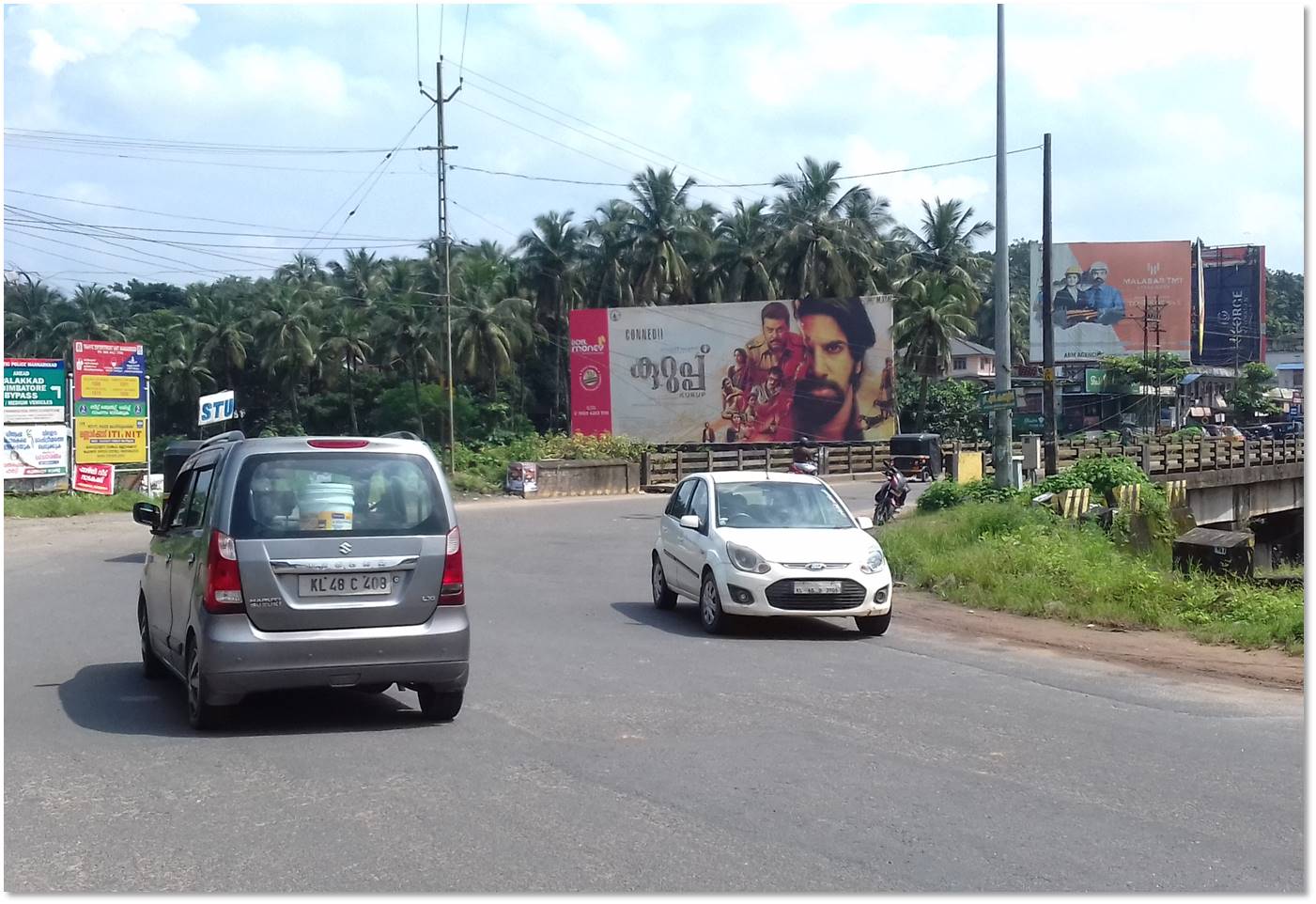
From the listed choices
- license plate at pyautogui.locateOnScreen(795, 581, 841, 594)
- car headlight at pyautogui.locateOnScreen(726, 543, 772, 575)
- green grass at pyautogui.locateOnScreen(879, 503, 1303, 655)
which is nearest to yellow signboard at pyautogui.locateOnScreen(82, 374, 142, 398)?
green grass at pyautogui.locateOnScreen(879, 503, 1303, 655)

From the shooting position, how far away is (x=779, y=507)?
1335 cm

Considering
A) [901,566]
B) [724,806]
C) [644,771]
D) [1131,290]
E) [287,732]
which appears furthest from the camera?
[1131,290]

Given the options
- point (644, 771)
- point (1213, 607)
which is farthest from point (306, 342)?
point (644, 771)

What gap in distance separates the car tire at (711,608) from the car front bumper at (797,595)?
0.62 feet

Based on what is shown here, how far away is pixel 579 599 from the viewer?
599 inches

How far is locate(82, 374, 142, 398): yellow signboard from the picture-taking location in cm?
3428

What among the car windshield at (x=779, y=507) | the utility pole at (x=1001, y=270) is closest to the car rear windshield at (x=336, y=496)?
the car windshield at (x=779, y=507)

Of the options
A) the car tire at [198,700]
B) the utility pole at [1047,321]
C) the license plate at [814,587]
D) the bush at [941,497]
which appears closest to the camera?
the car tire at [198,700]

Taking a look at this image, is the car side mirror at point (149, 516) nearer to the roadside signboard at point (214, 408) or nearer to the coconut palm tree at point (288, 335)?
the roadside signboard at point (214, 408)

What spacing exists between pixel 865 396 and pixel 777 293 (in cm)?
1631

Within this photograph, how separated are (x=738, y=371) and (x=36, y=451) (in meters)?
27.4

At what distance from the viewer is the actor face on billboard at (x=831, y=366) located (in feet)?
169

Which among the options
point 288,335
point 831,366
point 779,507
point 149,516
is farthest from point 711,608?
point 288,335

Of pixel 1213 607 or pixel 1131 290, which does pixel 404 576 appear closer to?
pixel 1213 607
